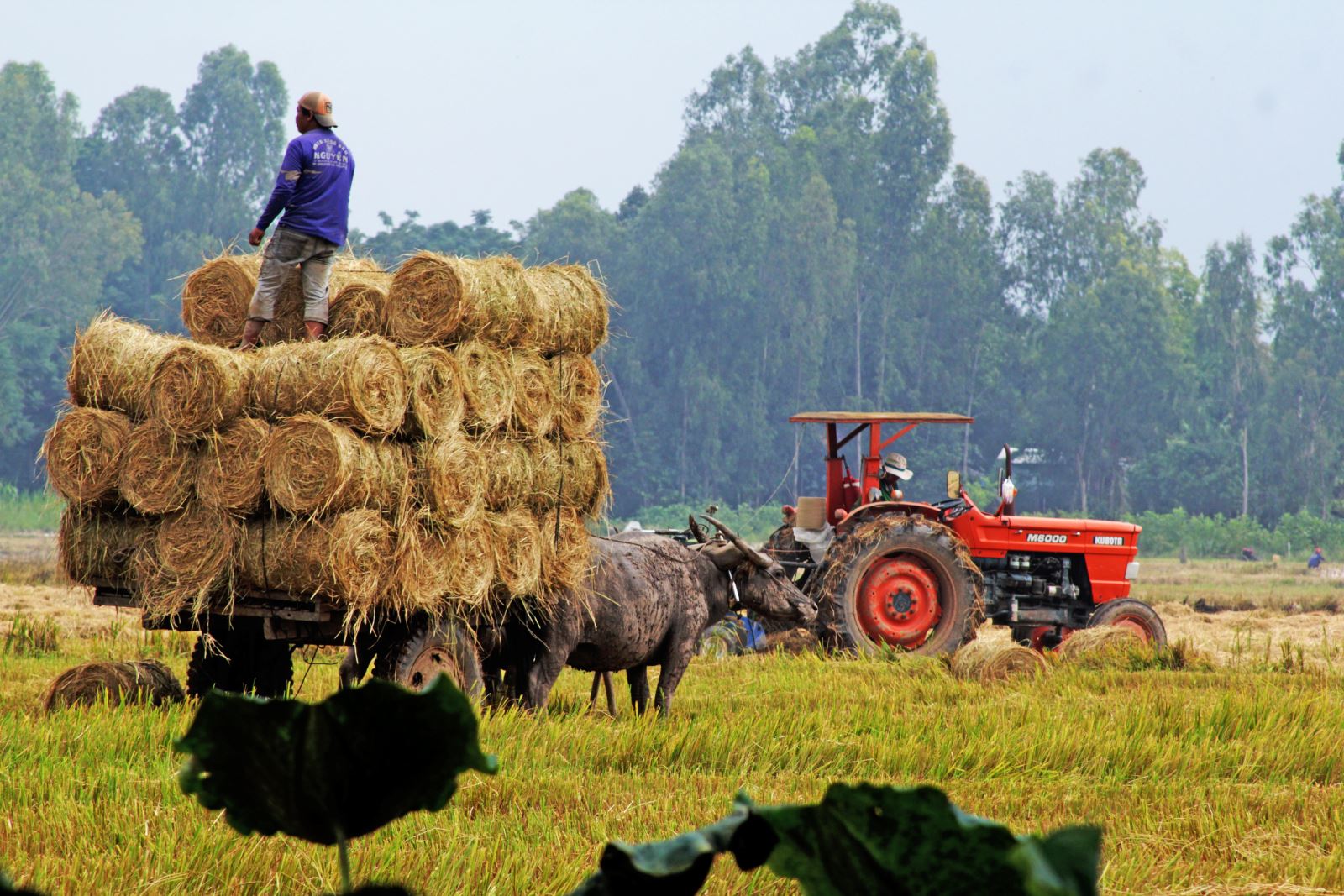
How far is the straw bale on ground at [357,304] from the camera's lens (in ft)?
26.5

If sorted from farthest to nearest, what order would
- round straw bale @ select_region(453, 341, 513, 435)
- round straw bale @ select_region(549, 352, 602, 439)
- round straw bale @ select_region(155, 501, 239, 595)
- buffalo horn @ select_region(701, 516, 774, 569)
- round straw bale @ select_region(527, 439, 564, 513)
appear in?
buffalo horn @ select_region(701, 516, 774, 569), round straw bale @ select_region(549, 352, 602, 439), round straw bale @ select_region(527, 439, 564, 513), round straw bale @ select_region(453, 341, 513, 435), round straw bale @ select_region(155, 501, 239, 595)

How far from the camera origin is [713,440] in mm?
59062

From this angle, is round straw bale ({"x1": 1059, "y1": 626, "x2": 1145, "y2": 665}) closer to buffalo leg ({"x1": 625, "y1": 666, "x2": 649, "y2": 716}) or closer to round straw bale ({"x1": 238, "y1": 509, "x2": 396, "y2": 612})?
buffalo leg ({"x1": 625, "y1": 666, "x2": 649, "y2": 716})

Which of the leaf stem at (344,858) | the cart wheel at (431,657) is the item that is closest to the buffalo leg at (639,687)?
the cart wheel at (431,657)

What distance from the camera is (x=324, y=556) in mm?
6922

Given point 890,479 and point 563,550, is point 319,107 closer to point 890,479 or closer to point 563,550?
point 563,550

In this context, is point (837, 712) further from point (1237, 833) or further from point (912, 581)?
point (912, 581)

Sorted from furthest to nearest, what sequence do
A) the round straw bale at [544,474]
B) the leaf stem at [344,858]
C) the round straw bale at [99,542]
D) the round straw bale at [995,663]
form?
the round straw bale at [995,663]
the round straw bale at [544,474]
the round straw bale at [99,542]
the leaf stem at [344,858]

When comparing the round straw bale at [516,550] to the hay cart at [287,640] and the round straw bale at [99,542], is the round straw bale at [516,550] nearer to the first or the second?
the hay cart at [287,640]

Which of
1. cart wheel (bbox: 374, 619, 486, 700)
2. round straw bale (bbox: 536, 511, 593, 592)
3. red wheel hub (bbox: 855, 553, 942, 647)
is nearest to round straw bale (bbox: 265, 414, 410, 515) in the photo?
cart wheel (bbox: 374, 619, 486, 700)

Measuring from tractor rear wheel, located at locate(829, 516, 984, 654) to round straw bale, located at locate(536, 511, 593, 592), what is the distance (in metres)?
5.81

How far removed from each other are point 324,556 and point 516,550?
1367 millimetres

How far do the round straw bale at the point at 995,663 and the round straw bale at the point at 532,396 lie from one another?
4639 mm

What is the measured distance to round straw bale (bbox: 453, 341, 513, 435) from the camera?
769 cm
